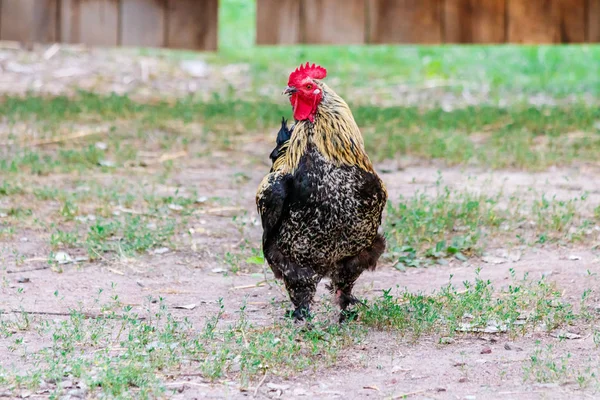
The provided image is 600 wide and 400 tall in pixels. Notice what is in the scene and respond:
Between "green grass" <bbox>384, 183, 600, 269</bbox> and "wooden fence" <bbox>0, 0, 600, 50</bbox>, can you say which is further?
"wooden fence" <bbox>0, 0, 600, 50</bbox>

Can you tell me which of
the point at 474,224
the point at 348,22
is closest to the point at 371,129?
the point at 348,22

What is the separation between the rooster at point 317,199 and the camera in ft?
15.8

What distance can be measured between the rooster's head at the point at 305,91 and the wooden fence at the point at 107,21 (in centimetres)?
480

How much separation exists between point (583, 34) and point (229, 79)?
562 centimetres

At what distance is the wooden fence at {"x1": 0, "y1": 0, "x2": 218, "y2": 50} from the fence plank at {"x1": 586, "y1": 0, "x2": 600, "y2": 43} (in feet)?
12.8

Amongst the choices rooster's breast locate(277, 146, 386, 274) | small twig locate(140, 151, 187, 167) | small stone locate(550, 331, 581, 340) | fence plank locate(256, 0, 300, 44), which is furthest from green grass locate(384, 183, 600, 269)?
fence plank locate(256, 0, 300, 44)

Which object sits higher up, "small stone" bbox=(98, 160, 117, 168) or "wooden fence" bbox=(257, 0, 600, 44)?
"wooden fence" bbox=(257, 0, 600, 44)

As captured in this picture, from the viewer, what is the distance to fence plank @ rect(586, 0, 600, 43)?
30.6 ft

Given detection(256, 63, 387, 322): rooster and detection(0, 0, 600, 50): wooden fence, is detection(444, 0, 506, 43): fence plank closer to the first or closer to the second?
detection(0, 0, 600, 50): wooden fence


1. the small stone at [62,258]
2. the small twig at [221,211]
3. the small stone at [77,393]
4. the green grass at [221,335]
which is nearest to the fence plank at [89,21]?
the small twig at [221,211]

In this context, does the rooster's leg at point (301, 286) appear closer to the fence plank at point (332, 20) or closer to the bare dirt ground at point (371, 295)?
the bare dirt ground at point (371, 295)

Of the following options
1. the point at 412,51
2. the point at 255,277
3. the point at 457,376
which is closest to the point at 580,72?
the point at 412,51

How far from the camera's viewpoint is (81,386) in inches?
160

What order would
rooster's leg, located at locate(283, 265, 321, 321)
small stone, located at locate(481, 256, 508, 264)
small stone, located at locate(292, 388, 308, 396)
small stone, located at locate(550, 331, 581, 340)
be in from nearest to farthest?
small stone, located at locate(292, 388, 308, 396) → small stone, located at locate(550, 331, 581, 340) → rooster's leg, located at locate(283, 265, 321, 321) → small stone, located at locate(481, 256, 508, 264)
